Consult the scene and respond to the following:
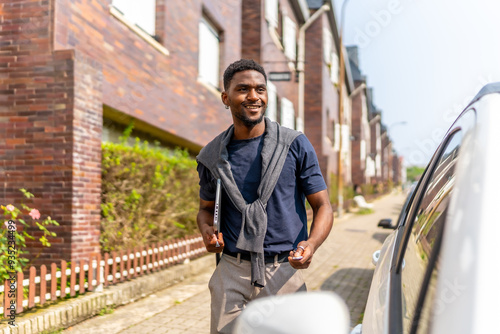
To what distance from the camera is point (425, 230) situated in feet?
5.24

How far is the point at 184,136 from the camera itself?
38.5ft

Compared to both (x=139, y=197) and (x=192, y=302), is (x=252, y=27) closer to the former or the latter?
(x=139, y=197)

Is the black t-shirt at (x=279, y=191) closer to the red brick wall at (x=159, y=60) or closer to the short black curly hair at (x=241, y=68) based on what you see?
the short black curly hair at (x=241, y=68)

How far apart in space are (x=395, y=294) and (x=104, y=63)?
25.7ft

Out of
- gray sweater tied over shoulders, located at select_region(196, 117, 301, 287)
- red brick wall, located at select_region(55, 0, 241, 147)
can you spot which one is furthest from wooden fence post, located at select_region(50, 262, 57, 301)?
gray sweater tied over shoulders, located at select_region(196, 117, 301, 287)

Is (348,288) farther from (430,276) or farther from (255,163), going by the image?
(430,276)

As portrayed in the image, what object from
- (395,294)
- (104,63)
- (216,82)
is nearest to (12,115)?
(104,63)

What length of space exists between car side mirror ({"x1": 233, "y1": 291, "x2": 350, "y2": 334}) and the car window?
22 centimetres

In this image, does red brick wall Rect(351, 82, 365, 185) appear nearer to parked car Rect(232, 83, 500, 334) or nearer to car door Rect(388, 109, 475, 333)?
car door Rect(388, 109, 475, 333)

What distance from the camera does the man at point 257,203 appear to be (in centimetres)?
242

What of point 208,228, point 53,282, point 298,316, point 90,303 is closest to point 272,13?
point 90,303

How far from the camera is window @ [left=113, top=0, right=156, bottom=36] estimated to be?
9484mm

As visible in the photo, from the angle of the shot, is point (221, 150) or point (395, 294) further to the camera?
point (221, 150)

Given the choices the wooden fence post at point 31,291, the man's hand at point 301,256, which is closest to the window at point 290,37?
the wooden fence post at point 31,291
